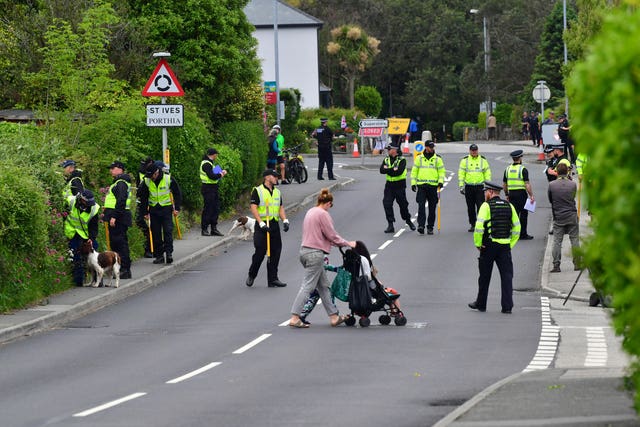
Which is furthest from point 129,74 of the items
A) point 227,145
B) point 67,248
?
point 67,248

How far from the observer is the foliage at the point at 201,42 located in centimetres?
3278

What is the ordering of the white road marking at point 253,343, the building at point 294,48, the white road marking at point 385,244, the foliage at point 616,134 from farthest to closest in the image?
the building at point 294,48 < the white road marking at point 385,244 < the white road marking at point 253,343 < the foliage at point 616,134

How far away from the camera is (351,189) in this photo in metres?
38.8

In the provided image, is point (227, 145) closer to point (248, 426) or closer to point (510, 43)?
point (248, 426)

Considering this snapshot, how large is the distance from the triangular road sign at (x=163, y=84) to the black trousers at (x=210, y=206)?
342 cm

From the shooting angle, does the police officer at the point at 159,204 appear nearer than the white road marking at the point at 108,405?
No

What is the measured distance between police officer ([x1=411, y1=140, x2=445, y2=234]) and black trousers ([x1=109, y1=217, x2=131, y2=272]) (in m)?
8.12

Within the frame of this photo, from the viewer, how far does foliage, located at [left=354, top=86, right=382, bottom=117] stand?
3095 inches

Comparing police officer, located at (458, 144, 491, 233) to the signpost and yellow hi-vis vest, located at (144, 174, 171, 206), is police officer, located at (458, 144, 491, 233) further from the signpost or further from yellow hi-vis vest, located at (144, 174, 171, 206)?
yellow hi-vis vest, located at (144, 174, 171, 206)

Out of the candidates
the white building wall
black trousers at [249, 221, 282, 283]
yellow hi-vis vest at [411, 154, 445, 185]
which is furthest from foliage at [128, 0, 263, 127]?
the white building wall

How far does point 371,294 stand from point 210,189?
1027 cm

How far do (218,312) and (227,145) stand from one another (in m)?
14.0

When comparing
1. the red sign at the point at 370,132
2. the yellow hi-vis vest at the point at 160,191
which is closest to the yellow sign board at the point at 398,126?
the red sign at the point at 370,132

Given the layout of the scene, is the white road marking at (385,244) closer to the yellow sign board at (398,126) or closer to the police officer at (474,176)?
the police officer at (474,176)
